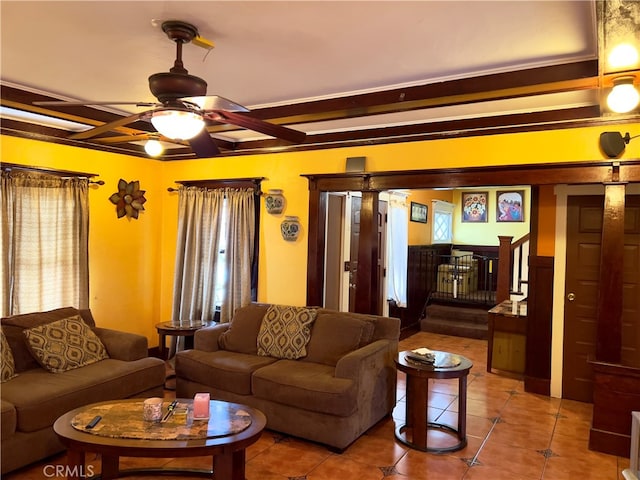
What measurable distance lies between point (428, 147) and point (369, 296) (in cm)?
154

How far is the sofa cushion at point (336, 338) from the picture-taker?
154 inches

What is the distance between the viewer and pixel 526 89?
2838 mm

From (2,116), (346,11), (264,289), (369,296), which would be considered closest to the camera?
(346,11)

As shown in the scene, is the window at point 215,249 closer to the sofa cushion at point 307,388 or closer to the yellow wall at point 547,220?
the sofa cushion at point 307,388

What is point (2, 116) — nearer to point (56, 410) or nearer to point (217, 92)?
point (217, 92)

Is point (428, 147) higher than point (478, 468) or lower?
higher

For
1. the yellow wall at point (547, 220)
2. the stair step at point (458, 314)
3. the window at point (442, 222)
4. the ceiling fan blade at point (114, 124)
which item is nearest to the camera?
the ceiling fan blade at point (114, 124)

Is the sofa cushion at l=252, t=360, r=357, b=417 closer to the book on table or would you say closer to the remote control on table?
the book on table

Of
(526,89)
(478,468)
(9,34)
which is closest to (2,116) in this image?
(9,34)

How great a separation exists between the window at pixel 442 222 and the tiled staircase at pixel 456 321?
66.1 inches

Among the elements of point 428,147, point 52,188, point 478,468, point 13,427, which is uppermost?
point 428,147

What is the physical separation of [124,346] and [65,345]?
457mm

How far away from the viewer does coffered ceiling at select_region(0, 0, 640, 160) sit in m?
2.30

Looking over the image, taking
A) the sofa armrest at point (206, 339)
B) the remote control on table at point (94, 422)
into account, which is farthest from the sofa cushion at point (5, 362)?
the sofa armrest at point (206, 339)
